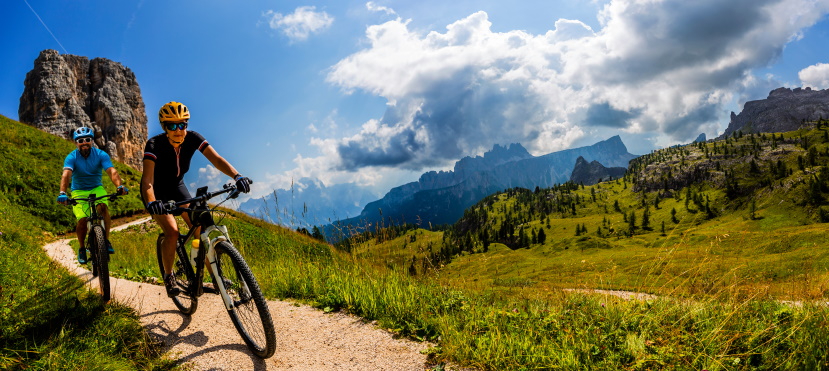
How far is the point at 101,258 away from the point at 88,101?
191 meters

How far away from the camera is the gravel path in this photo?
506 centimetres

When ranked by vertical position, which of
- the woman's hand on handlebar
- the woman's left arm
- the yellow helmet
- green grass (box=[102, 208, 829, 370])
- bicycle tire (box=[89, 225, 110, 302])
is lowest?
green grass (box=[102, 208, 829, 370])

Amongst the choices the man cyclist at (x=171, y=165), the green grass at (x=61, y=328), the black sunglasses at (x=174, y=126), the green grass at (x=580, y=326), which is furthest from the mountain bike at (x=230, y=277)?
A: the green grass at (x=580, y=326)

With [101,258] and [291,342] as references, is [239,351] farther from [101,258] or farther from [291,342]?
[101,258]

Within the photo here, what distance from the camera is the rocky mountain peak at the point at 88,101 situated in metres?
136

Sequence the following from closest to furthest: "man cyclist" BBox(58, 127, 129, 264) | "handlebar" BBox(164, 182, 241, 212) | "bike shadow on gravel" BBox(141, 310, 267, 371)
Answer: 1. "bike shadow on gravel" BBox(141, 310, 267, 371)
2. "handlebar" BBox(164, 182, 241, 212)
3. "man cyclist" BBox(58, 127, 129, 264)

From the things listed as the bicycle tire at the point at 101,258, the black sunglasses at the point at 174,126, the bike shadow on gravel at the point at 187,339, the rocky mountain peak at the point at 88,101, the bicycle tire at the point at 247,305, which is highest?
the rocky mountain peak at the point at 88,101

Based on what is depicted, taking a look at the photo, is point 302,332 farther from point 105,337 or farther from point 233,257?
point 105,337

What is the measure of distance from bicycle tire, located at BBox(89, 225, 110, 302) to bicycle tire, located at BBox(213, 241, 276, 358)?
3163mm

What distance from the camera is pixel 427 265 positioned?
9.02 metres

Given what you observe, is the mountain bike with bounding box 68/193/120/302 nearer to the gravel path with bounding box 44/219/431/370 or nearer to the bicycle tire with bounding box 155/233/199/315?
the gravel path with bounding box 44/219/431/370

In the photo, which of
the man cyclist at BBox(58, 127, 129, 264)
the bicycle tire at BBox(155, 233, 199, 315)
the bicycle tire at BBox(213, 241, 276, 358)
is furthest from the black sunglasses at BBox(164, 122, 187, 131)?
the man cyclist at BBox(58, 127, 129, 264)

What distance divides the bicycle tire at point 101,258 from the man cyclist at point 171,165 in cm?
113

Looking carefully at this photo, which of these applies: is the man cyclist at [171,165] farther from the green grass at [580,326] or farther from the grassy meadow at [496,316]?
the green grass at [580,326]
